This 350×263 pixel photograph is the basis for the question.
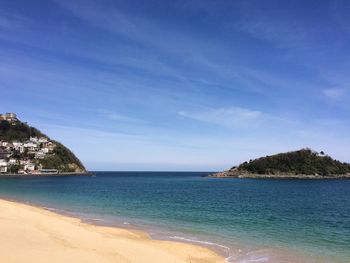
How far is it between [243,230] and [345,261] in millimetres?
10225

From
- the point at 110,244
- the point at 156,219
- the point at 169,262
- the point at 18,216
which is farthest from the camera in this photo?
the point at 156,219

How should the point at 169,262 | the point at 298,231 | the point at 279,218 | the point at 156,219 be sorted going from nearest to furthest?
the point at 169,262, the point at 298,231, the point at 156,219, the point at 279,218

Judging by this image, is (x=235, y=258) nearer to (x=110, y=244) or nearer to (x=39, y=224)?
(x=110, y=244)

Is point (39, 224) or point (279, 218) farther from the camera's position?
point (279, 218)

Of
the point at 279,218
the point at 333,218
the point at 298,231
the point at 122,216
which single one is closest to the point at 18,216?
the point at 122,216

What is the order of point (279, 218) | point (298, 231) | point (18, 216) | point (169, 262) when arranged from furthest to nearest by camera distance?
1. point (279, 218)
2. point (298, 231)
3. point (18, 216)
4. point (169, 262)

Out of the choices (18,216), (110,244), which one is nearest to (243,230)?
(110,244)

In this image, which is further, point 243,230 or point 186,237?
point 243,230

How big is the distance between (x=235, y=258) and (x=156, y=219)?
16.7 metres

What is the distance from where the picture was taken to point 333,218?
4047cm

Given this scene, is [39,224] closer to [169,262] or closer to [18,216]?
[18,216]

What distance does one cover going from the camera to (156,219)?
117 ft

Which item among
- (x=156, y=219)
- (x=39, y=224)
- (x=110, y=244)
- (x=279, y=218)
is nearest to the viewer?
(x=110, y=244)

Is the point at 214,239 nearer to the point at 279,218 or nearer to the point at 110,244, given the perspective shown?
the point at 110,244
